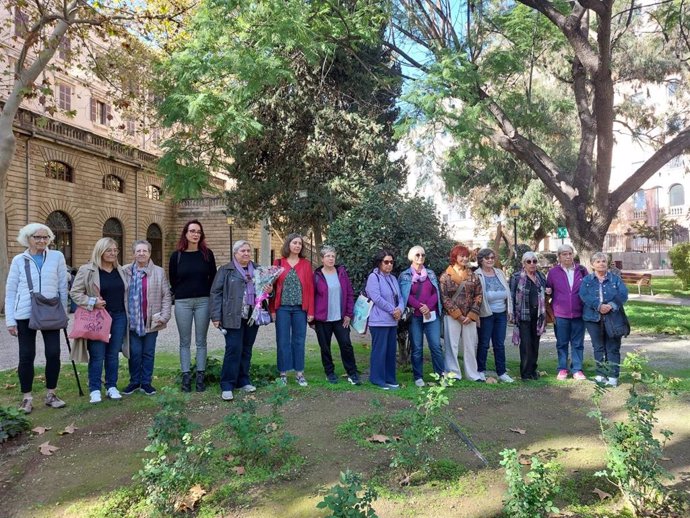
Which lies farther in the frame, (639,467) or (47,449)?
(47,449)

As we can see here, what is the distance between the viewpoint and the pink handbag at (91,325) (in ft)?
17.7

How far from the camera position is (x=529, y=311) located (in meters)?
6.50

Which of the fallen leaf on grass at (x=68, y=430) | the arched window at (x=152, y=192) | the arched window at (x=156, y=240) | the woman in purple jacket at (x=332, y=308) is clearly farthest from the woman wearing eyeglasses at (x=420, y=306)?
the arched window at (x=156, y=240)

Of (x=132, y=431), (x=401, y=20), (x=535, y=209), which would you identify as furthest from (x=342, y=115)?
(x=535, y=209)

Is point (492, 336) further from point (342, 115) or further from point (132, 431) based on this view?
point (342, 115)

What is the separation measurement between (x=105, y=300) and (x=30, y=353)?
2.84ft

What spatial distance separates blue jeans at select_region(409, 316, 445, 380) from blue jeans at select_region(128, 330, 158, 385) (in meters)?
3.04

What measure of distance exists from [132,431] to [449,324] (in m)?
3.78

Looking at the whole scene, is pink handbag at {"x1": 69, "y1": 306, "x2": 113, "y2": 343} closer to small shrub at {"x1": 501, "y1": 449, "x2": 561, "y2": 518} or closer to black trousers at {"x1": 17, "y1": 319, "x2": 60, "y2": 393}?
black trousers at {"x1": 17, "y1": 319, "x2": 60, "y2": 393}

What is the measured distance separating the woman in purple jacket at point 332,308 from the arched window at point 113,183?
26050mm

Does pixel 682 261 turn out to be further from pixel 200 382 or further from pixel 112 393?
pixel 112 393

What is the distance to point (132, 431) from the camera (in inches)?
187

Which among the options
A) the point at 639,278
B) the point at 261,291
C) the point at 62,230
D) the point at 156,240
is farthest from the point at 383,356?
the point at 156,240

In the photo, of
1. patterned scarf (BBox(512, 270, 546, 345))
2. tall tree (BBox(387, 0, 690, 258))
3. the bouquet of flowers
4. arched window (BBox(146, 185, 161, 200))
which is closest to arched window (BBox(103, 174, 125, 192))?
arched window (BBox(146, 185, 161, 200))
